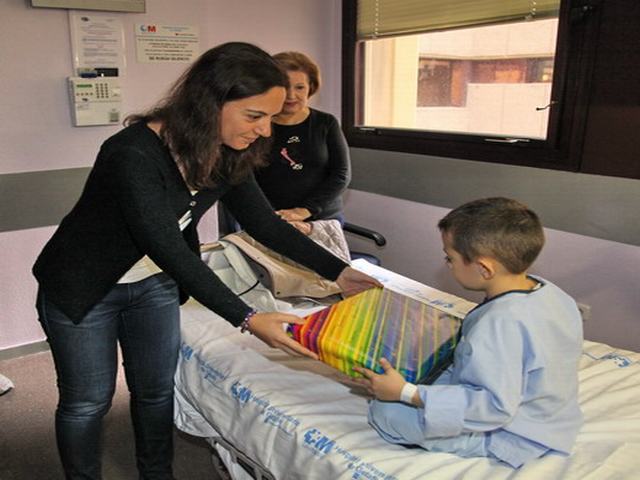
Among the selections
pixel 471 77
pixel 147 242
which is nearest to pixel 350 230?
pixel 471 77

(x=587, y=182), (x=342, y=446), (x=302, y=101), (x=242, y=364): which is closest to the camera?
(x=342, y=446)

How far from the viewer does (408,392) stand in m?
1.17

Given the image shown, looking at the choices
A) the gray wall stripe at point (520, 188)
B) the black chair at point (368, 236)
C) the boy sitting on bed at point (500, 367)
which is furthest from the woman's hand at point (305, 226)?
the boy sitting on bed at point (500, 367)

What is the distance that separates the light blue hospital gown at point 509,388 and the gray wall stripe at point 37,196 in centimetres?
218

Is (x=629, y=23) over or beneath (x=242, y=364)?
over

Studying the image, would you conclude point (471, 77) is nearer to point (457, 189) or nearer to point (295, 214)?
point (457, 189)

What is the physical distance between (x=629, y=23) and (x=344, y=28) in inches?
64.1

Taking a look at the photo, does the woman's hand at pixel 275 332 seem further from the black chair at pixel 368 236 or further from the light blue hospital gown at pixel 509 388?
the black chair at pixel 368 236

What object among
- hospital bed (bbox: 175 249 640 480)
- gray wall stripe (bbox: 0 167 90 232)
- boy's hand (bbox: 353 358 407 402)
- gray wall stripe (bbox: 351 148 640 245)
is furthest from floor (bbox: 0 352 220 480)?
gray wall stripe (bbox: 351 148 640 245)

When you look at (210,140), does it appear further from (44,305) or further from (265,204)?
(44,305)

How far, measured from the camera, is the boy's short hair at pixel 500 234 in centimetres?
116

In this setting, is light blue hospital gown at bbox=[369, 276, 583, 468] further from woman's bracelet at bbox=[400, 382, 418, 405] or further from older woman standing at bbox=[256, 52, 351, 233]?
older woman standing at bbox=[256, 52, 351, 233]

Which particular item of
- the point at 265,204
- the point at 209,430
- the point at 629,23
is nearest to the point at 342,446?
the point at 209,430

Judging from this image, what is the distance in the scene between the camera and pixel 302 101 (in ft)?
8.08
